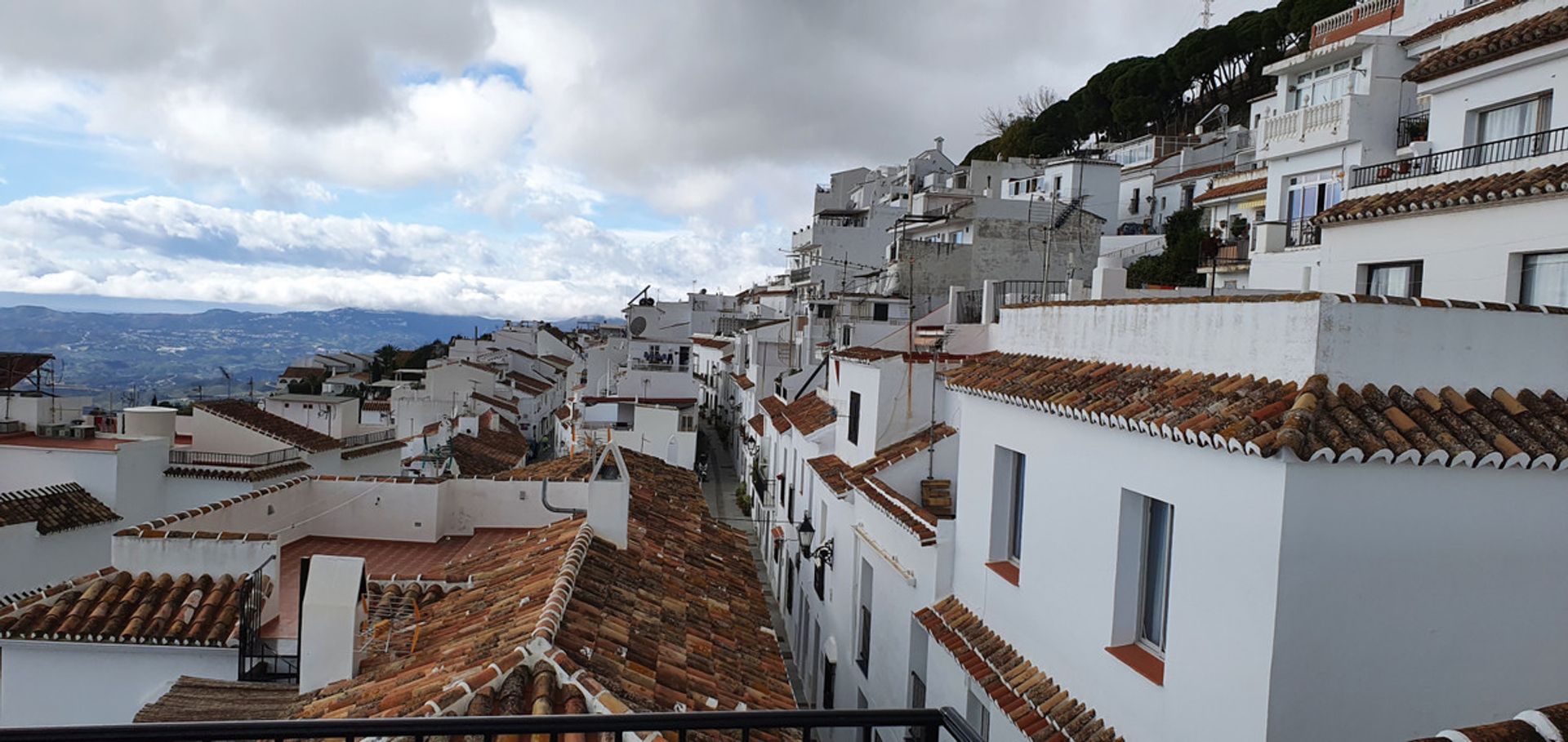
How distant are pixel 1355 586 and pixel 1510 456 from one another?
1070 mm

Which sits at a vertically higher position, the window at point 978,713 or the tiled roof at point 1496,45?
the tiled roof at point 1496,45

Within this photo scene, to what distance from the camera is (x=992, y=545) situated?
29.5 feet

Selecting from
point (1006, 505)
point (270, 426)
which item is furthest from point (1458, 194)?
point (270, 426)

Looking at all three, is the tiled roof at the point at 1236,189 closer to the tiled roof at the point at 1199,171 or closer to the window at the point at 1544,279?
the tiled roof at the point at 1199,171

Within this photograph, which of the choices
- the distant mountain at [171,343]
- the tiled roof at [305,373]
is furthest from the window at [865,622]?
the distant mountain at [171,343]

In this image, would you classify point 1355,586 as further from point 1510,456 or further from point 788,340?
point 788,340

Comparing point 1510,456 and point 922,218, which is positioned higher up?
point 922,218

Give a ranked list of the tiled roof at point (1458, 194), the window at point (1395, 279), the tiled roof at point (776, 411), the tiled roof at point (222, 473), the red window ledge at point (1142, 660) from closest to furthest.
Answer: the red window ledge at point (1142, 660)
the tiled roof at point (1458, 194)
the window at point (1395, 279)
the tiled roof at point (222, 473)
the tiled roof at point (776, 411)

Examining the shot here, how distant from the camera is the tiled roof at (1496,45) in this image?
1065 cm

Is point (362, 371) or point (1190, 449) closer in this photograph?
point (1190, 449)

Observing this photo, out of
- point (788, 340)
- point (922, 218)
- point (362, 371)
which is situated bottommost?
point (362, 371)

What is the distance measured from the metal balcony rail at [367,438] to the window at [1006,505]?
58.8ft

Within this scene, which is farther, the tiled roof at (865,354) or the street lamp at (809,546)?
the street lamp at (809,546)

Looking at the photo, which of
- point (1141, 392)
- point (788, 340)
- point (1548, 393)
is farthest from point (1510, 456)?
point (788, 340)
